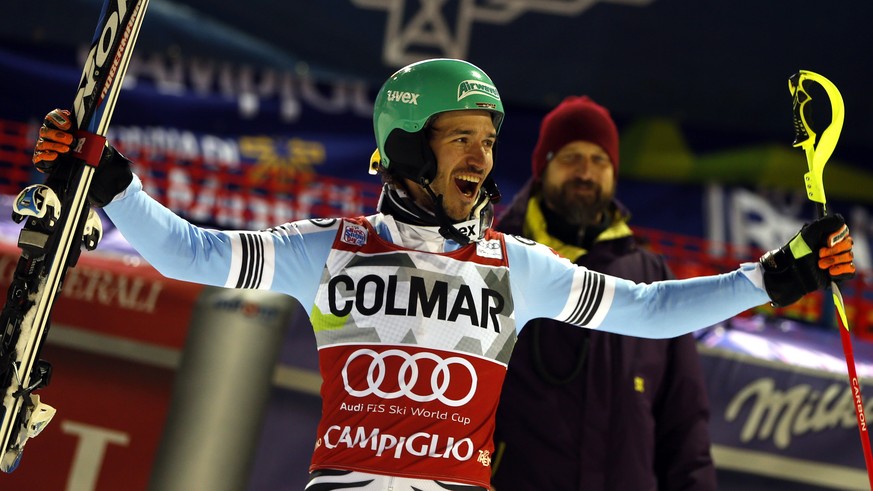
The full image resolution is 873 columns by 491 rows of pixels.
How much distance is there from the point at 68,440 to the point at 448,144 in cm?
251

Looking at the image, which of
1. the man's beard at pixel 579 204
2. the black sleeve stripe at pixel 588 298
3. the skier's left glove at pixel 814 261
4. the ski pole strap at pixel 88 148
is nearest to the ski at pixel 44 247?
the ski pole strap at pixel 88 148

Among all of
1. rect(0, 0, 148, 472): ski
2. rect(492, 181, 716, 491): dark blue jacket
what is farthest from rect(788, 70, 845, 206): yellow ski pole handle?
rect(0, 0, 148, 472): ski

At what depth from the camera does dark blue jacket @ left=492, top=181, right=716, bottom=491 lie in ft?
11.4

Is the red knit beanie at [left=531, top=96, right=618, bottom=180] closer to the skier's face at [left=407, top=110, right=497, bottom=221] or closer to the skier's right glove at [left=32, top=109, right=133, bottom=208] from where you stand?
the skier's face at [left=407, top=110, right=497, bottom=221]

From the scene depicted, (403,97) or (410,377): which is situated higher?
(403,97)

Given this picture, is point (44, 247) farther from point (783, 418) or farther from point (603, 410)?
point (783, 418)

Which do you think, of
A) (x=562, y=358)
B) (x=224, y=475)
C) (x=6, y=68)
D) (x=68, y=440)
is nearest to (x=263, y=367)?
(x=224, y=475)

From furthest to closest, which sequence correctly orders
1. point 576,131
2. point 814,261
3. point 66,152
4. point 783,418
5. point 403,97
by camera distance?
point 783,418
point 576,131
point 403,97
point 814,261
point 66,152

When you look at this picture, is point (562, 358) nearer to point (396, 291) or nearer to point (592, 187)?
point (592, 187)

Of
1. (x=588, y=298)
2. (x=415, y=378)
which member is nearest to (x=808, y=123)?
(x=588, y=298)

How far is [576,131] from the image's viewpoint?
3945mm

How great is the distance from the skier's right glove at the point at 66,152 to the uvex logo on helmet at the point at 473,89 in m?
0.89

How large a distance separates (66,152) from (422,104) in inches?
36.3

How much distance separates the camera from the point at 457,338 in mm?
2799
